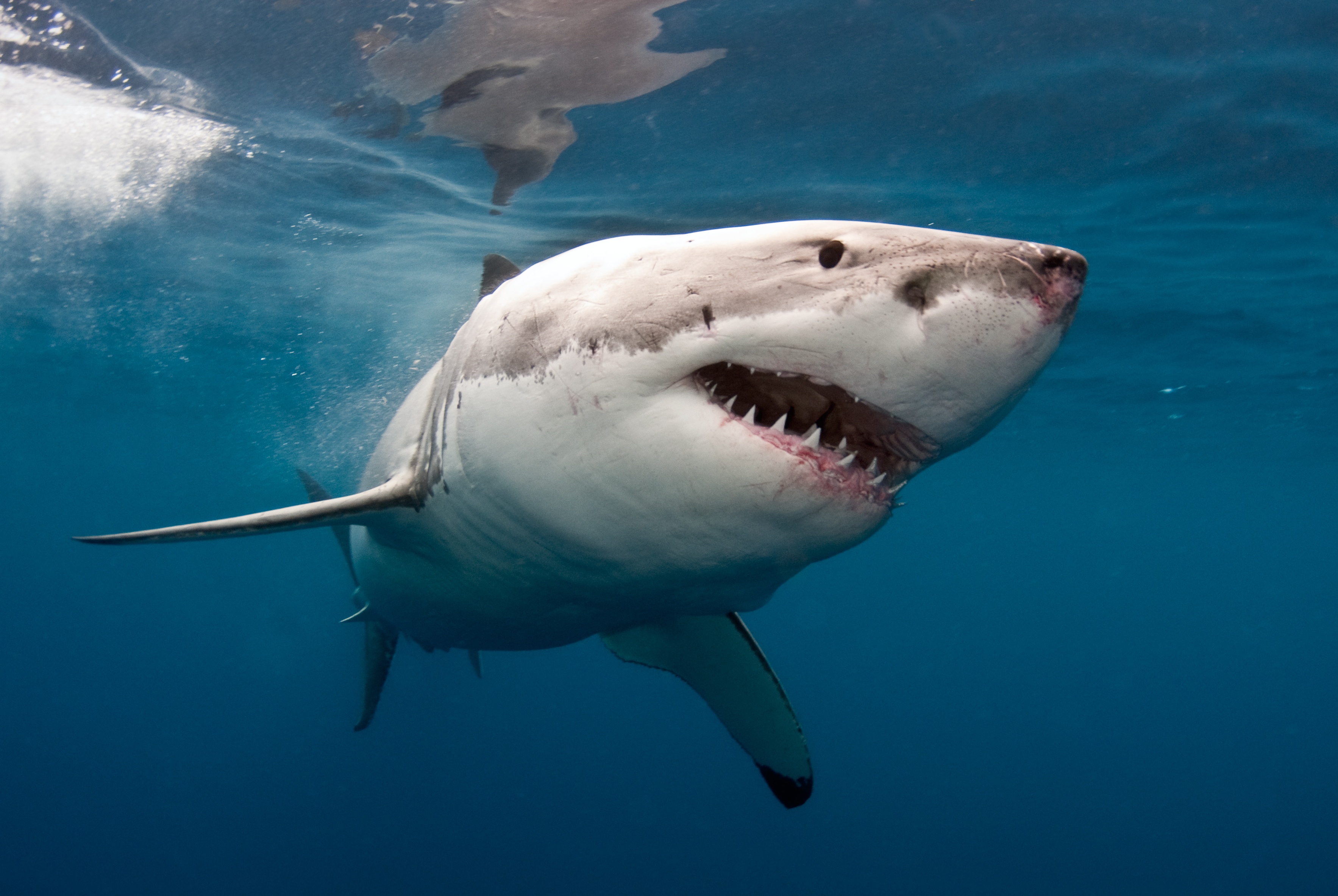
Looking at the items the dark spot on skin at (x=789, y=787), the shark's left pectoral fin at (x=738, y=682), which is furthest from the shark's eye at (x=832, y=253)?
the dark spot on skin at (x=789, y=787)

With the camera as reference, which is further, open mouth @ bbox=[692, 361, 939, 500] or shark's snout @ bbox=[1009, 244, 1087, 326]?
open mouth @ bbox=[692, 361, 939, 500]

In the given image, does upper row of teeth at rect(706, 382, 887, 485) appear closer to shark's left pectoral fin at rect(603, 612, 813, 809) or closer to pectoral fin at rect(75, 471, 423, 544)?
pectoral fin at rect(75, 471, 423, 544)

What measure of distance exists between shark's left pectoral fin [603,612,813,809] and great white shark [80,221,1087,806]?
1.09 meters

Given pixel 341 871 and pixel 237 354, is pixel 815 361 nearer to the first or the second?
pixel 237 354

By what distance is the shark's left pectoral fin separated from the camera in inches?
177

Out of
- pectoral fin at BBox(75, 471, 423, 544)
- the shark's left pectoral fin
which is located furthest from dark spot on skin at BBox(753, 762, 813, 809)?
pectoral fin at BBox(75, 471, 423, 544)

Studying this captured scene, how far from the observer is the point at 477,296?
16062 millimetres

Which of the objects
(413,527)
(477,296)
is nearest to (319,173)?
(477,296)

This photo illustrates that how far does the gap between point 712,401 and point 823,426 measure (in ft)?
1.09

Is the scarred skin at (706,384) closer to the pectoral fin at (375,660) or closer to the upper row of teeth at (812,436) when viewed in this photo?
the upper row of teeth at (812,436)

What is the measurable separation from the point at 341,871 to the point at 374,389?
18807 millimetres

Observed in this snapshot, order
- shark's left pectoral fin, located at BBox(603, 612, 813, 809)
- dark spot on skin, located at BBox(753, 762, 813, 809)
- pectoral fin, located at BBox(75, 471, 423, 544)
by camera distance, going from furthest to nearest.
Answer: dark spot on skin, located at BBox(753, 762, 813, 809) < shark's left pectoral fin, located at BBox(603, 612, 813, 809) < pectoral fin, located at BBox(75, 471, 423, 544)

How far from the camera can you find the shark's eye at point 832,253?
185 cm

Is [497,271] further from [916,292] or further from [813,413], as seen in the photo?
[916,292]
